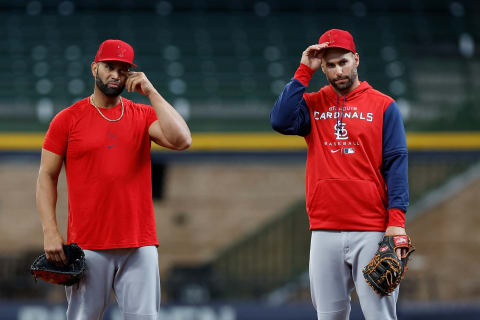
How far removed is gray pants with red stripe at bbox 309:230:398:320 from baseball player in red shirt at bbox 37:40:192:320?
720 millimetres

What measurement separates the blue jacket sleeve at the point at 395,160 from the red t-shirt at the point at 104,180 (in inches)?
41.8

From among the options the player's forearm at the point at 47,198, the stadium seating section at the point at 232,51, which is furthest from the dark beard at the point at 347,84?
the stadium seating section at the point at 232,51

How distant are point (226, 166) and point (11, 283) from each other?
3388 millimetres

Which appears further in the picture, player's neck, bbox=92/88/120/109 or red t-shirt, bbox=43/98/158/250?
player's neck, bbox=92/88/120/109

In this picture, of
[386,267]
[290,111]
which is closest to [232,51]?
[290,111]

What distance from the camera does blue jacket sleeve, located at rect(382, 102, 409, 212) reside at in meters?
3.20

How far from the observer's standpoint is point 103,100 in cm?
338

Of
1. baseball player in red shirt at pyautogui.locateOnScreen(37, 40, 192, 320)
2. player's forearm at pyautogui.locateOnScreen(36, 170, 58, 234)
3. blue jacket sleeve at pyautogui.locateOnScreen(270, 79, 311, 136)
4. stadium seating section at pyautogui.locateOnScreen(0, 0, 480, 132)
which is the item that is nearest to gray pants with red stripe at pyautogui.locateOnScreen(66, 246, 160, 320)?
baseball player in red shirt at pyautogui.locateOnScreen(37, 40, 192, 320)

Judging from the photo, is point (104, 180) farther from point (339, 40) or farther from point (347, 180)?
point (339, 40)

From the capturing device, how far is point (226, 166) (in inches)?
430

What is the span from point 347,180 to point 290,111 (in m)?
0.40

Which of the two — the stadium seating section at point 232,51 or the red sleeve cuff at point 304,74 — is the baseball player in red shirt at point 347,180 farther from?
the stadium seating section at point 232,51

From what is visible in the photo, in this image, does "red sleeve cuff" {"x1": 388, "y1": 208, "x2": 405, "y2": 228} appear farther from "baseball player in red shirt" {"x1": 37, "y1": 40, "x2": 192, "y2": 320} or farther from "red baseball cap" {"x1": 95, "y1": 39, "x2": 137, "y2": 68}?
"red baseball cap" {"x1": 95, "y1": 39, "x2": 137, "y2": 68}

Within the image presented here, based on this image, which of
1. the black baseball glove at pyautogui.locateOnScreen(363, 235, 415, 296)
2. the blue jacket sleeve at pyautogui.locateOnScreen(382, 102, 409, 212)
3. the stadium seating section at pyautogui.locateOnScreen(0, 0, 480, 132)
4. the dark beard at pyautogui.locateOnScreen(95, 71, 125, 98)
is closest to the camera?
the black baseball glove at pyautogui.locateOnScreen(363, 235, 415, 296)
